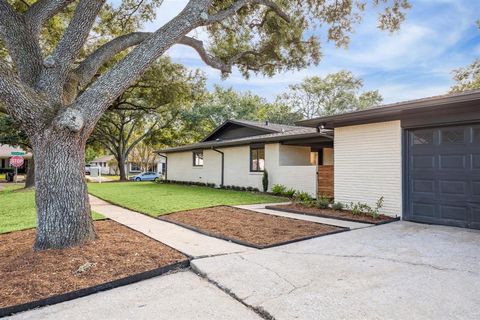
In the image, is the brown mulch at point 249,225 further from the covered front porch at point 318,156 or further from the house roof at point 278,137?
the house roof at point 278,137

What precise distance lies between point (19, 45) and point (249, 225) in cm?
530

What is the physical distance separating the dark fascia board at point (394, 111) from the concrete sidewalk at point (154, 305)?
565cm

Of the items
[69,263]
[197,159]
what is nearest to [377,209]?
Result: [69,263]

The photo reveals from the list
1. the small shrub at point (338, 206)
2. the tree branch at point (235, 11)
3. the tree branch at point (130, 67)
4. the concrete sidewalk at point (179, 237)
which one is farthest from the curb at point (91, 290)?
the small shrub at point (338, 206)

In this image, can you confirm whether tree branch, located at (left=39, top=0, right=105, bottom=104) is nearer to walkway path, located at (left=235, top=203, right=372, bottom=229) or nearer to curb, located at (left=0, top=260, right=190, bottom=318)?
curb, located at (left=0, top=260, right=190, bottom=318)

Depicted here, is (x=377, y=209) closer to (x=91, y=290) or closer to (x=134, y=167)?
(x=91, y=290)

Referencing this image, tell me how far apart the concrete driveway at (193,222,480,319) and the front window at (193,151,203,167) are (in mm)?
14996

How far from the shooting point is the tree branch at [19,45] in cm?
477

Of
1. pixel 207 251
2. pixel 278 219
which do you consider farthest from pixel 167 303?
pixel 278 219

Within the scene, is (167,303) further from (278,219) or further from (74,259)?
(278,219)

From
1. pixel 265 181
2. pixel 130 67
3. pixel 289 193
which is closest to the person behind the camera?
pixel 130 67

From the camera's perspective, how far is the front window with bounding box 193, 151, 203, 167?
19.9 metres

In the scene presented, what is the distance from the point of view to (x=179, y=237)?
→ 5711 millimetres

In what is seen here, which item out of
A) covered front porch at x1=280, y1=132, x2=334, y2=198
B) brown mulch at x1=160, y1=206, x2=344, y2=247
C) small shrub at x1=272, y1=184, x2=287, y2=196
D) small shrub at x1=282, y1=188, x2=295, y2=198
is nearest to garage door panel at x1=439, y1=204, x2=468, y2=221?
brown mulch at x1=160, y1=206, x2=344, y2=247
